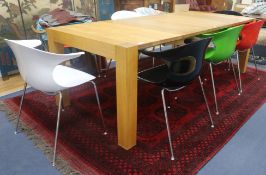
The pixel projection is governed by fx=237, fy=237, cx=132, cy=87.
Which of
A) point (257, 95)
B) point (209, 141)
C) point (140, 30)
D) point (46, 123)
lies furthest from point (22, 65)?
point (257, 95)

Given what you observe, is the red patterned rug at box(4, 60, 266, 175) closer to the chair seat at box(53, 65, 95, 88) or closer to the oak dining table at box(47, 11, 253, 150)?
the oak dining table at box(47, 11, 253, 150)

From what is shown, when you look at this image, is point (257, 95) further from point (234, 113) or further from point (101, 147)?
point (101, 147)

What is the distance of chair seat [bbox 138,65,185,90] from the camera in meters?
1.53

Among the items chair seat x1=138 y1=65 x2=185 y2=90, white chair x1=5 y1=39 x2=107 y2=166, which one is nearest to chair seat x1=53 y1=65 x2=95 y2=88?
white chair x1=5 y1=39 x2=107 y2=166

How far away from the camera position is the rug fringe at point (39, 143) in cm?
141

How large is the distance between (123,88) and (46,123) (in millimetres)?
814

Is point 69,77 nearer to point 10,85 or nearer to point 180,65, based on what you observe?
point 180,65

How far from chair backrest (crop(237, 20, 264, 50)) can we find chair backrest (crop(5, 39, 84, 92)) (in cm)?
168

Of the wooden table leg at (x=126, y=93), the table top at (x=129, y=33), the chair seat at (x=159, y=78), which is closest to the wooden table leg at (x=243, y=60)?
the table top at (x=129, y=33)

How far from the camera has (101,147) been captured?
1.60 m

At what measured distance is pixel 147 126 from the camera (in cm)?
184

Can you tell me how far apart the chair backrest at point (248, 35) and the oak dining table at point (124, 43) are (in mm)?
473

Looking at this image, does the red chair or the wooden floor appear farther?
→ the wooden floor

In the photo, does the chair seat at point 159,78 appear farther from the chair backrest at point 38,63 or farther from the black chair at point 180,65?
the chair backrest at point 38,63
